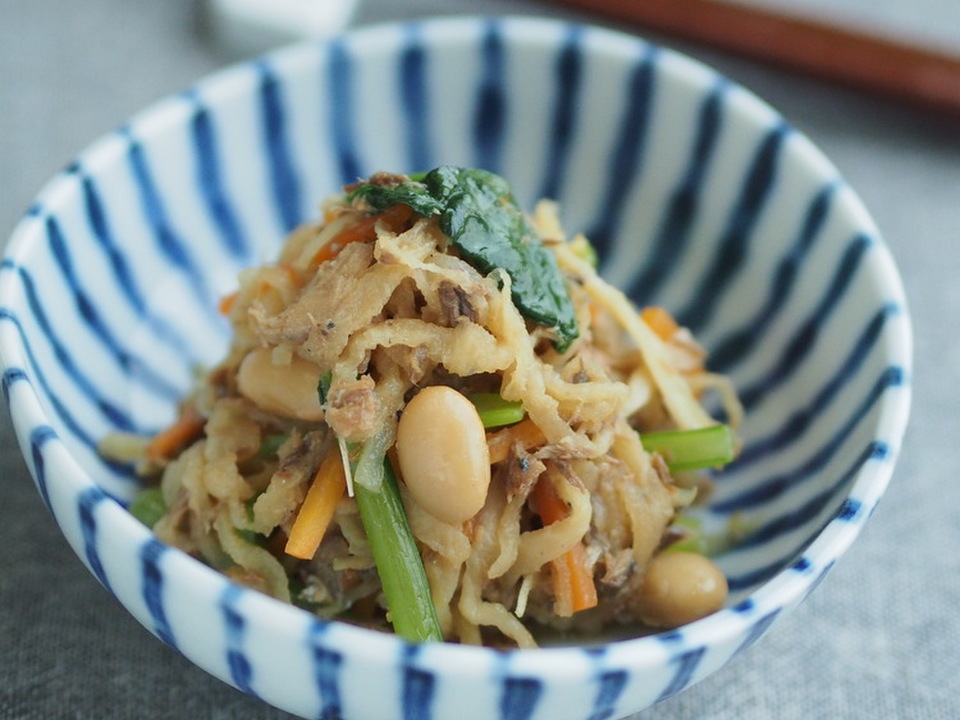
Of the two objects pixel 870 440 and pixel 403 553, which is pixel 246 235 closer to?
pixel 403 553

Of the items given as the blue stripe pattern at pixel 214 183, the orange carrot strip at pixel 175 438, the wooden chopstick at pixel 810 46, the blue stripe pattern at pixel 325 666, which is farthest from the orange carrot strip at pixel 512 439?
the wooden chopstick at pixel 810 46

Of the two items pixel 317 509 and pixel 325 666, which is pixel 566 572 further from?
pixel 325 666

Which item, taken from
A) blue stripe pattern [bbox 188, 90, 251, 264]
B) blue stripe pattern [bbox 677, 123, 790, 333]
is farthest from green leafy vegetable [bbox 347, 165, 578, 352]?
blue stripe pattern [bbox 677, 123, 790, 333]

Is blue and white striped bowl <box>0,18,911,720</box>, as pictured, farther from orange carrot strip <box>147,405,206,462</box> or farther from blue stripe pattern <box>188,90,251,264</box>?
orange carrot strip <box>147,405,206,462</box>

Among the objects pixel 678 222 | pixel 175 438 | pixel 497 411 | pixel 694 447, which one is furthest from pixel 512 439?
pixel 678 222

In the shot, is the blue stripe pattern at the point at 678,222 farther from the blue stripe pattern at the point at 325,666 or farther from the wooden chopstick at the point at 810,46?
the blue stripe pattern at the point at 325,666
